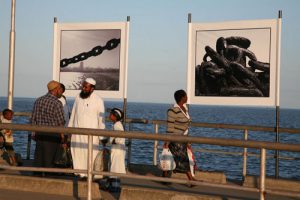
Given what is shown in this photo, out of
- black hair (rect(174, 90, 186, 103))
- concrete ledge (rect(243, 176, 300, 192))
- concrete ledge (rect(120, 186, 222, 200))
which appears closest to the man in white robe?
black hair (rect(174, 90, 186, 103))

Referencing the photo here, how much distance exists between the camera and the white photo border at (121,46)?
12586 millimetres

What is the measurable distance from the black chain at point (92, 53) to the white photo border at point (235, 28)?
4.85 feet

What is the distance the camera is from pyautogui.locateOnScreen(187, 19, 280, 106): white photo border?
1146cm

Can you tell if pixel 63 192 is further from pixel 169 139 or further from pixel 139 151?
pixel 139 151

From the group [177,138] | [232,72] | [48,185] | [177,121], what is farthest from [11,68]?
[177,138]

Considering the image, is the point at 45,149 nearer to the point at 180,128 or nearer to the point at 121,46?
the point at 180,128

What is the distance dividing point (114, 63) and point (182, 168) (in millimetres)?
3038

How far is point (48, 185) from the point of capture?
30.7 feet

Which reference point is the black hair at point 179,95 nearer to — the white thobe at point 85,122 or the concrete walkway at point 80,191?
the white thobe at point 85,122

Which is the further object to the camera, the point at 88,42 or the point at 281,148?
the point at 88,42

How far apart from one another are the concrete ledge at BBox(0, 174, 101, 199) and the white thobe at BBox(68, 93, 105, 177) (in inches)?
38.1

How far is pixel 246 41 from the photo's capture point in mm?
11688

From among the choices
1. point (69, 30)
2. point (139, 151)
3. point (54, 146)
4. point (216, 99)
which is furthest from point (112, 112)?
point (139, 151)

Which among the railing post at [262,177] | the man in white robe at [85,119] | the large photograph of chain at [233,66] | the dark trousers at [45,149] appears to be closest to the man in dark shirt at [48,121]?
the dark trousers at [45,149]
